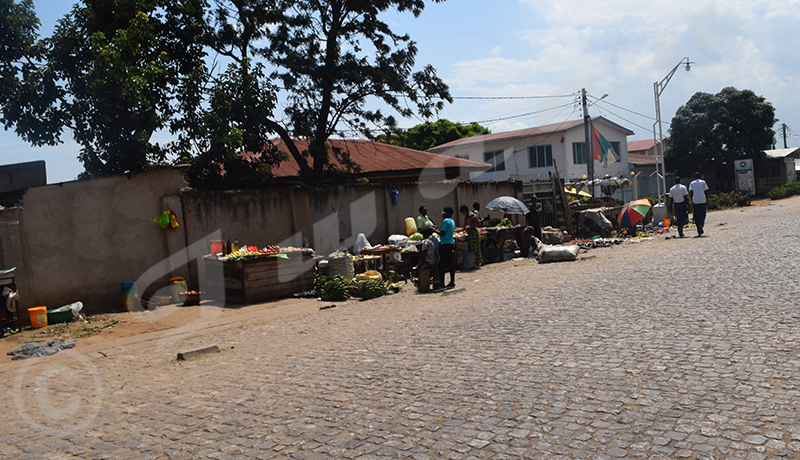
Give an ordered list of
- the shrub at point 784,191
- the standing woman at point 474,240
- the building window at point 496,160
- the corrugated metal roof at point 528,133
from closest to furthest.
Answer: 1. the standing woman at point 474,240
2. the corrugated metal roof at point 528,133
3. the shrub at point 784,191
4. the building window at point 496,160

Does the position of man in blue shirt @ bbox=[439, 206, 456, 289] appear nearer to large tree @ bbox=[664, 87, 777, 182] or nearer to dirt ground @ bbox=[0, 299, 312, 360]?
dirt ground @ bbox=[0, 299, 312, 360]

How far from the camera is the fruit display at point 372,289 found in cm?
1235

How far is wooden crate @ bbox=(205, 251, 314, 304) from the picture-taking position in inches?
479

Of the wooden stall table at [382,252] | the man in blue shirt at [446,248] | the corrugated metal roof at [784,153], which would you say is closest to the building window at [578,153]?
the corrugated metal roof at [784,153]

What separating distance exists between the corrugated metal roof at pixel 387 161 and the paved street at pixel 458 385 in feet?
50.2

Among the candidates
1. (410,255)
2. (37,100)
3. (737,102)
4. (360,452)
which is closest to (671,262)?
(410,255)

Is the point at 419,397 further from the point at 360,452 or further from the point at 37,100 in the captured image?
the point at 37,100

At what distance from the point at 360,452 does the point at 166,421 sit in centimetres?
203

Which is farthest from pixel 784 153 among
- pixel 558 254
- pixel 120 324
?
pixel 120 324

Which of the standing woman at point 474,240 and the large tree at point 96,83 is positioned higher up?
the large tree at point 96,83

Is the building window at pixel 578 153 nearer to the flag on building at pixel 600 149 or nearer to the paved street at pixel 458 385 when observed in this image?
the flag on building at pixel 600 149

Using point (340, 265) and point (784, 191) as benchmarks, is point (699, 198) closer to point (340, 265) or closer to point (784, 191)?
point (340, 265)

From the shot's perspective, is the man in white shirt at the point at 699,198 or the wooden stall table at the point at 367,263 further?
the man in white shirt at the point at 699,198

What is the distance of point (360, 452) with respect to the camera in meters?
4.11
